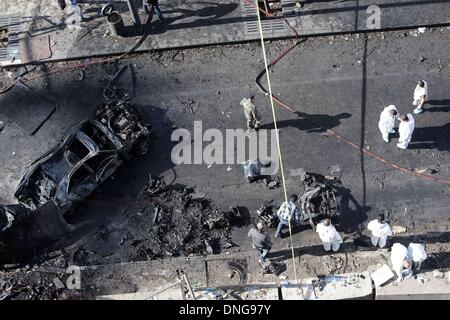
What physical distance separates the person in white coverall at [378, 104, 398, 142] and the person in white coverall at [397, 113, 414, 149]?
0.25 m

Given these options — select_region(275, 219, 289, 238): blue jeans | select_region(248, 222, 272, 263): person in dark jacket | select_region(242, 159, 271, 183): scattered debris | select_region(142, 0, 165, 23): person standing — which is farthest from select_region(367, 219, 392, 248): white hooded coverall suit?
select_region(142, 0, 165, 23): person standing

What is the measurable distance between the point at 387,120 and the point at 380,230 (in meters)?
3.26

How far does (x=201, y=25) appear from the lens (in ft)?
67.5

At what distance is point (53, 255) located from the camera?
1738cm

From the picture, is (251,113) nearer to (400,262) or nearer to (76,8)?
(400,262)

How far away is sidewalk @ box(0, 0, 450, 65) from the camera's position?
2019 cm

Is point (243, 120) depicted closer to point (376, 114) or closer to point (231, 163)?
point (231, 163)

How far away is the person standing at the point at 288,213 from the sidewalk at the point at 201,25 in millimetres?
6098

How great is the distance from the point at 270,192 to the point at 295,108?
2.86 m

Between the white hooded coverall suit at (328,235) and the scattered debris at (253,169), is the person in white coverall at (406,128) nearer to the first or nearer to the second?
the white hooded coverall suit at (328,235)

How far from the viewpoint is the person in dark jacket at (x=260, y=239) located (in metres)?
15.7

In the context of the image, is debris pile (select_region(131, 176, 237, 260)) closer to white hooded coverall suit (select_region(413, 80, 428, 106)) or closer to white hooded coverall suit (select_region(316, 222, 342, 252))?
white hooded coverall suit (select_region(316, 222, 342, 252))

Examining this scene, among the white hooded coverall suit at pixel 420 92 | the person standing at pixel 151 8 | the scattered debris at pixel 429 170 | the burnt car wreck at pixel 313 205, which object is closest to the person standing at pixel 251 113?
the burnt car wreck at pixel 313 205
